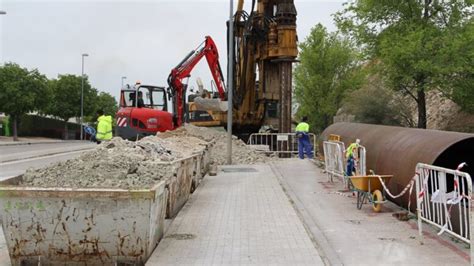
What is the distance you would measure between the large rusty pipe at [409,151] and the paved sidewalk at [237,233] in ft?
6.54

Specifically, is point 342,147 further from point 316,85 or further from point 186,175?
point 316,85

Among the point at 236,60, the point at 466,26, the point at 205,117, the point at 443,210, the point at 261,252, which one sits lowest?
the point at 261,252

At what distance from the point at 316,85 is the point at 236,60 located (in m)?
16.0

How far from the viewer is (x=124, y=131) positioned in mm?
20578

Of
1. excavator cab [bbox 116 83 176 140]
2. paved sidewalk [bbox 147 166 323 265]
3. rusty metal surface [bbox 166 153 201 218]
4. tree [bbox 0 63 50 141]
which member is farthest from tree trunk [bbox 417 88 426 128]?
tree [bbox 0 63 50 141]

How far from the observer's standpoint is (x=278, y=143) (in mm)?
22875

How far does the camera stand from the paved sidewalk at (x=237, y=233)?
249 inches

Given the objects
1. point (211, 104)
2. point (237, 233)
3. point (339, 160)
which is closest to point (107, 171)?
point (237, 233)

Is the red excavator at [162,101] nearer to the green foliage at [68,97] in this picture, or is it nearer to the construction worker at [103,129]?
the construction worker at [103,129]

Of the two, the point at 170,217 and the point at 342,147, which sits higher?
the point at 342,147

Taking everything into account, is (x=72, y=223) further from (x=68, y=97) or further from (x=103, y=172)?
(x=68, y=97)

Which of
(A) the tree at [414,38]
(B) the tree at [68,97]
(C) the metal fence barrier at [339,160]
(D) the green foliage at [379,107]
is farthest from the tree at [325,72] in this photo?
(B) the tree at [68,97]

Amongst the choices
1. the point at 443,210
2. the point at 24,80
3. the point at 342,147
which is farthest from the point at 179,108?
the point at 24,80

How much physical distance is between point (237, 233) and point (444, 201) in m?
2.91
